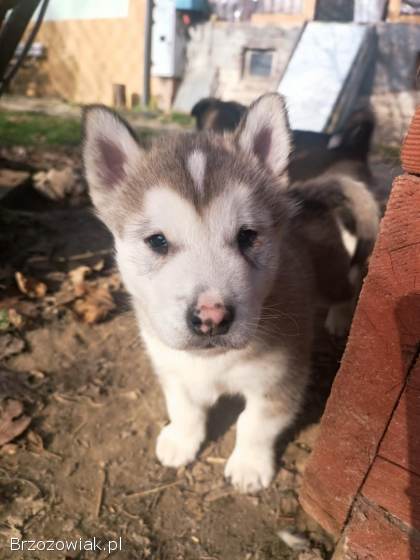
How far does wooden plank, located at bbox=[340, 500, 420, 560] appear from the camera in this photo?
1.63m

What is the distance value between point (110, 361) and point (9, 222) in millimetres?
2081

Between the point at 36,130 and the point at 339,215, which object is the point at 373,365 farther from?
the point at 36,130

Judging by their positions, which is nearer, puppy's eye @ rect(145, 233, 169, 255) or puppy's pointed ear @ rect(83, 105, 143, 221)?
puppy's eye @ rect(145, 233, 169, 255)

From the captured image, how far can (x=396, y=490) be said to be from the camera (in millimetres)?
1615

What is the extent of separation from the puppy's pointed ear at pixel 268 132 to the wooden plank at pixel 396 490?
4.15 ft

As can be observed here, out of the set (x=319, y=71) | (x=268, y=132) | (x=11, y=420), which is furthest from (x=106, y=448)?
(x=319, y=71)

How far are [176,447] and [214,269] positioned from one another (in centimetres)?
107

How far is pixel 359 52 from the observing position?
8.88 m

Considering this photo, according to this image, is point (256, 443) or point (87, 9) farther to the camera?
point (87, 9)

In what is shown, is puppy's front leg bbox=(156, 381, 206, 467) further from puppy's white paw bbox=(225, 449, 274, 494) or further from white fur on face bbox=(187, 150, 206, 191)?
white fur on face bbox=(187, 150, 206, 191)

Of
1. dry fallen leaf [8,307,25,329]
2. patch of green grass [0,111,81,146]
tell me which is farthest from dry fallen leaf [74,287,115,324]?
patch of green grass [0,111,81,146]

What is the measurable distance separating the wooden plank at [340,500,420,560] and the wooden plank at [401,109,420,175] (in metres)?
1.17

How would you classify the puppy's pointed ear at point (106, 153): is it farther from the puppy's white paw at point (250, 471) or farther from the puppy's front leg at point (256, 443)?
the puppy's white paw at point (250, 471)

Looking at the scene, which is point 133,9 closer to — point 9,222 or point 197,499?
point 9,222
